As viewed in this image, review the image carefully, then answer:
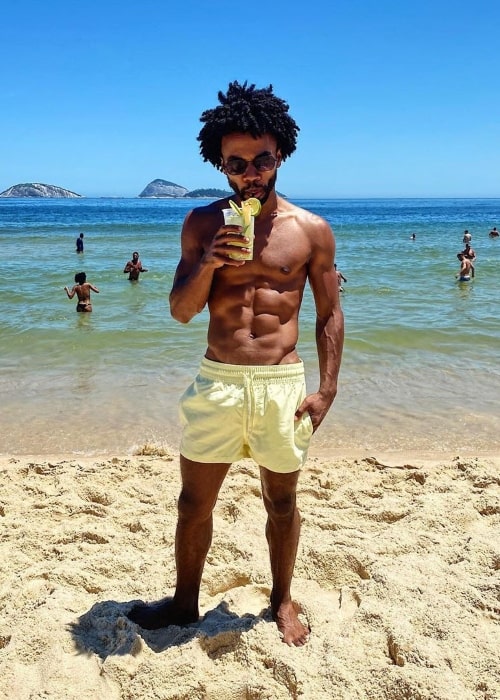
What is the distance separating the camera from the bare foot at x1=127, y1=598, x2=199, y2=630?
9.05 ft

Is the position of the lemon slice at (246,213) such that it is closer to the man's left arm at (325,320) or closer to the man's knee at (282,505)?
the man's left arm at (325,320)

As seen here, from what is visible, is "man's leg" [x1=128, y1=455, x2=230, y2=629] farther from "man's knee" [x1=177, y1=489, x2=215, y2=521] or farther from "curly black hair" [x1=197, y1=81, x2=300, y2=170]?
"curly black hair" [x1=197, y1=81, x2=300, y2=170]

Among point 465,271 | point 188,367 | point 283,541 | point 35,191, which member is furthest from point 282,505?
point 35,191

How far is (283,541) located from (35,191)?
195 m

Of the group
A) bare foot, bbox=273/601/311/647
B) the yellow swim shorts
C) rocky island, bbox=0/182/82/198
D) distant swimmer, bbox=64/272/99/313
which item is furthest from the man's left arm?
rocky island, bbox=0/182/82/198

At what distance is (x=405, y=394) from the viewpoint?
676cm

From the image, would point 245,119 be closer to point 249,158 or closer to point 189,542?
point 249,158

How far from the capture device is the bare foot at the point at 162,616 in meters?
2.76

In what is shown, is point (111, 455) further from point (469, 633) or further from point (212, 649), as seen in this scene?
point (469, 633)

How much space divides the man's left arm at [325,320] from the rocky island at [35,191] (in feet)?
638

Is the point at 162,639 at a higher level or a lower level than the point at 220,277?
lower

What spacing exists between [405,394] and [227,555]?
391 centimetres

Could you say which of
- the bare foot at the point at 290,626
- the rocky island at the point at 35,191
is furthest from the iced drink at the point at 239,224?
the rocky island at the point at 35,191

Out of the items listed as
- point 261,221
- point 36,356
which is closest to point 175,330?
point 36,356
